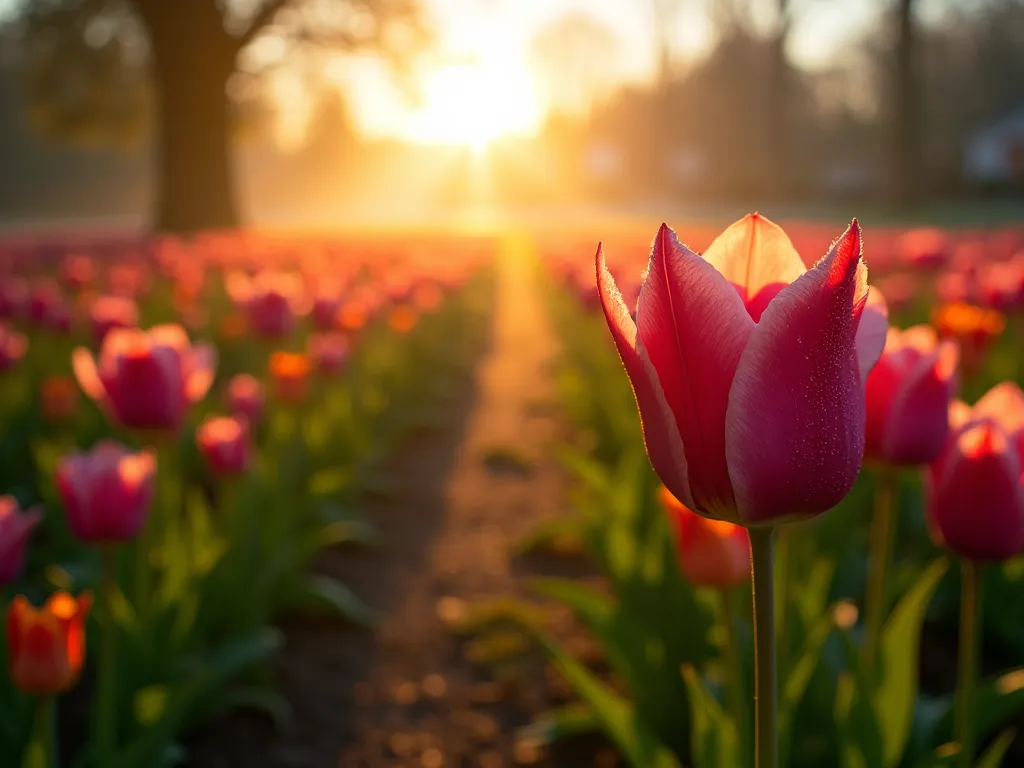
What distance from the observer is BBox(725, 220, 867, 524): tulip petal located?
781 millimetres

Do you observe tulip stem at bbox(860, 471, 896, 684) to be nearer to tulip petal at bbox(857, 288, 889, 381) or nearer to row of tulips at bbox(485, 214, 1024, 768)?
row of tulips at bbox(485, 214, 1024, 768)

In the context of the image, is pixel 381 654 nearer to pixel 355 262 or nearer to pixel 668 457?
pixel 668 457

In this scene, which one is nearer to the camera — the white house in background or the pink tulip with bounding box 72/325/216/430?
the pink tulip with bounding box 72/325/216/430

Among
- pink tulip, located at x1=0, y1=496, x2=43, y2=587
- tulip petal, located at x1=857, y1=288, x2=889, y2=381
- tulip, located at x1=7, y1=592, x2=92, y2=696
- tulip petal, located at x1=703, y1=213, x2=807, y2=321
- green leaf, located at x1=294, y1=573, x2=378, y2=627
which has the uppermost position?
tulip petal, located at x1=703, y1=213, x2=807, y2=321

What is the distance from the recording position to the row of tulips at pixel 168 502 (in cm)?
171

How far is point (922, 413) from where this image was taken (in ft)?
4.41

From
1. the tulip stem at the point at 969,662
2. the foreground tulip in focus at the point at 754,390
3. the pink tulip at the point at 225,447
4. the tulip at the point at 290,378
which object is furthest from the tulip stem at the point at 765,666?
the tulip at the point at 290,378

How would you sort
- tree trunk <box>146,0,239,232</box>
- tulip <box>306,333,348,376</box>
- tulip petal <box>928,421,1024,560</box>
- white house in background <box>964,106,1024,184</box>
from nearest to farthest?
tulip petal <box>928,421,1024,560</box>
tulip <box>306,333,348,376</box>
tree trunk <box>146,0,239,232</box>
white house in background <box>964,106,1024,184</box>

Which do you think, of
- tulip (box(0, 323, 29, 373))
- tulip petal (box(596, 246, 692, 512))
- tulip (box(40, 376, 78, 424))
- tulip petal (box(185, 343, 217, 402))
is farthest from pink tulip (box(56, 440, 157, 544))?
tulip (box(0, 323, 29, 373))

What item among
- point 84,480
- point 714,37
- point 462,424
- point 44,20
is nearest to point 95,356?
point 462,424

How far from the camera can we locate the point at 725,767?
4.69ft

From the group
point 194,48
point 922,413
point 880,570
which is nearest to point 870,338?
→ point 922,413

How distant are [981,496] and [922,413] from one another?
0.47ft

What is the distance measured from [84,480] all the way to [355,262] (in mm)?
6847
